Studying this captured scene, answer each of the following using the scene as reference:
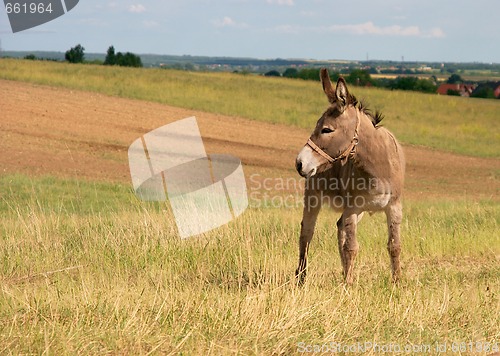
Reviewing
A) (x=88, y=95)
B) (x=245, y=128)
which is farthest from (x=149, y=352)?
(x=88, y=95)

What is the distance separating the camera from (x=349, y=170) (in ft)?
25.8

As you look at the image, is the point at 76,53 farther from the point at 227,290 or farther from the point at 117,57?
the point at 227,290

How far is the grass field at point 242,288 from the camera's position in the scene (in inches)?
209

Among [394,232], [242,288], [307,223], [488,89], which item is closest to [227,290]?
[242,288]

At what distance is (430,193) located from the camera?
21297mm

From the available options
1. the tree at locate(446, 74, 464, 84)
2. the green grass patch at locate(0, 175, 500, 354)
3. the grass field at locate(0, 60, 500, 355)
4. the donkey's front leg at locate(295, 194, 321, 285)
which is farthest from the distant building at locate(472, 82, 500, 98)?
the donkey's front leg at locate(295, 194, 321, 285)

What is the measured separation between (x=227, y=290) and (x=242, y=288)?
14.5 inches

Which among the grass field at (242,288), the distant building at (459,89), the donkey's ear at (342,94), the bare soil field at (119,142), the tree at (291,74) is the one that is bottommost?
the distant building at (459,89)

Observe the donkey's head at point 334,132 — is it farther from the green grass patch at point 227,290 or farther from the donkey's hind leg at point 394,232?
the green grass patch at point 227,290

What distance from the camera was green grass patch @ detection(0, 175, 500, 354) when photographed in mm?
5289

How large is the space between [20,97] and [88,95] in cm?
482

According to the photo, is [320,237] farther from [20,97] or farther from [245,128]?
[20,97]

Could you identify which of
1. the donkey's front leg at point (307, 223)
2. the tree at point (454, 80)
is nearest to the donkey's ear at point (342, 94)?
the donkey's front leg at point (307, 223)

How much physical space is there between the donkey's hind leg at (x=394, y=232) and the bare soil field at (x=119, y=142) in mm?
10957
